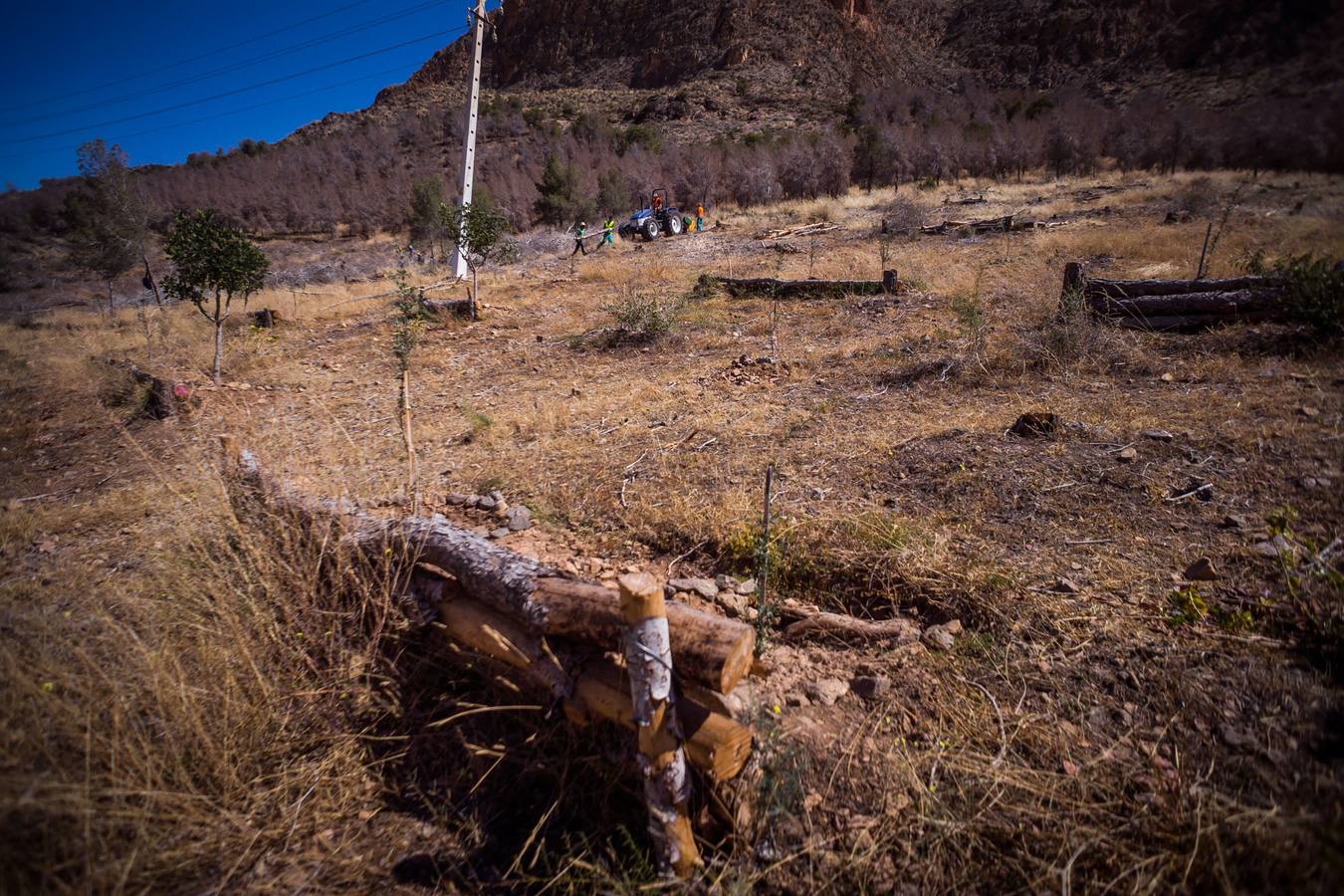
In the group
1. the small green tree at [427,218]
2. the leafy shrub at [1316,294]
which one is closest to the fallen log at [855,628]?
the leafy shrub at [1316,294]

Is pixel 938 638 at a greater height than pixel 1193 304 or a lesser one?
lesser

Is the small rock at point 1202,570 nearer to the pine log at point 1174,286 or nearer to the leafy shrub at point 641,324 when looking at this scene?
the pine log at point 1174,286

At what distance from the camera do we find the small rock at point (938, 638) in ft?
8.48

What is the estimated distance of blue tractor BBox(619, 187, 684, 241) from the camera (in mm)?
19953

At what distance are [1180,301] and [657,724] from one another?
7682 mm

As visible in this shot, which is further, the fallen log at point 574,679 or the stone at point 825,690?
the stone at point 825,690

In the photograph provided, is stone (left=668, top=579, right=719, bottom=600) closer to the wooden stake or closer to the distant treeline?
the wooden stake

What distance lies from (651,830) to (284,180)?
46.5 metres

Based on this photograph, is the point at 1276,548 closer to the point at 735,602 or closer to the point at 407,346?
the point at 735,602

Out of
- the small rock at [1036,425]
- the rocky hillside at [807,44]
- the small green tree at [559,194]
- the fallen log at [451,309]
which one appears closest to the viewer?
the small rock at [1036,425]

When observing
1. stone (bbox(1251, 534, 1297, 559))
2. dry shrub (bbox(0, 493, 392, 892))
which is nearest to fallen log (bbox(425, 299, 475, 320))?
dry shrub (bbox(0, 493, 392, 892))

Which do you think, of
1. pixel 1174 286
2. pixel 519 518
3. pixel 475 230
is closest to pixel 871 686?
pixel 519 518

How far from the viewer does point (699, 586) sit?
3.06 meters

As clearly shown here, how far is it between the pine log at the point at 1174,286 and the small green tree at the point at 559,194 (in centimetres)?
2401
